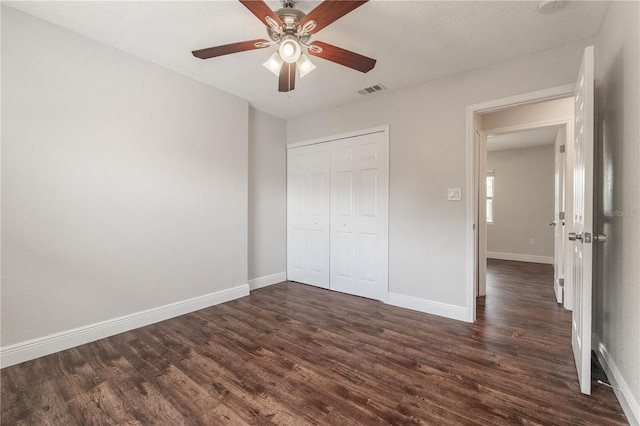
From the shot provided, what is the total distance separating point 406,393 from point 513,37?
286 cm

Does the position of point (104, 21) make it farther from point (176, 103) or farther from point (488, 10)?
point (488, 10)

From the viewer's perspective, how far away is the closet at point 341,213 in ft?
11.3

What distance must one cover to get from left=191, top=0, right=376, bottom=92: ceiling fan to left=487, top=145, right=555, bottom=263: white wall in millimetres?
5988

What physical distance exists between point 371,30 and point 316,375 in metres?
2.66

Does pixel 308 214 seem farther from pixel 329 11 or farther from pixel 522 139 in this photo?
pixel 522 139

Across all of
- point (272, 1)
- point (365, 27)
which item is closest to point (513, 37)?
point (365, 27)

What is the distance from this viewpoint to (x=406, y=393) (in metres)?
1.70

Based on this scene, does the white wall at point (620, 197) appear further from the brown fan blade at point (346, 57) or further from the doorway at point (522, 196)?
the doorway at point (522, 196)

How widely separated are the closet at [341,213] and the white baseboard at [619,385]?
1875 millimetres

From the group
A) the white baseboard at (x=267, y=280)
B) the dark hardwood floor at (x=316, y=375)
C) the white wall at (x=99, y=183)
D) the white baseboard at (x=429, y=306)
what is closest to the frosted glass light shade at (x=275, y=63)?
the white wall at (x=99, y=183)

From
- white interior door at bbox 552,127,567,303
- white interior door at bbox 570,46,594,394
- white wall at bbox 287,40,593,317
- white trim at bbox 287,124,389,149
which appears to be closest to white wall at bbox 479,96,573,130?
white interior door at bbox 552,127,567,303

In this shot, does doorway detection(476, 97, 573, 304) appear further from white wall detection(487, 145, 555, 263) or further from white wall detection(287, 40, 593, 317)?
white wall detection(287, 40, 593, 317)

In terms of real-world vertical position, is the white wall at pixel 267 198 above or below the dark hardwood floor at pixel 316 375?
above

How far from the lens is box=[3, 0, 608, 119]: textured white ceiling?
1918mm
